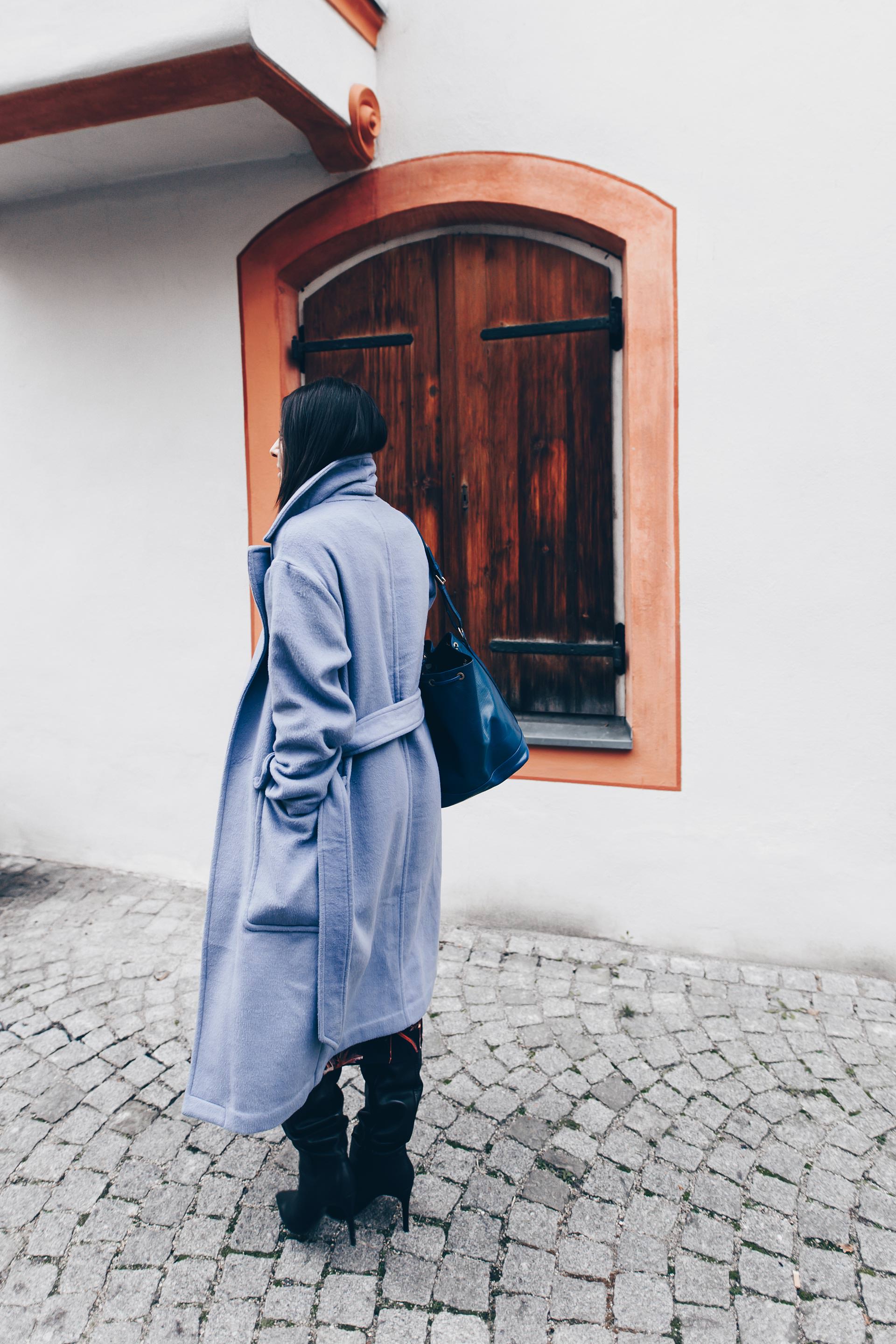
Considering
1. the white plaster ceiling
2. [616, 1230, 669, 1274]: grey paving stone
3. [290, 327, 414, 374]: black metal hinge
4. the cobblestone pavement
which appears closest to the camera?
the cobblestone pavement

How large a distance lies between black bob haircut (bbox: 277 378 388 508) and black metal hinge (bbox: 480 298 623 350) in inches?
77.5

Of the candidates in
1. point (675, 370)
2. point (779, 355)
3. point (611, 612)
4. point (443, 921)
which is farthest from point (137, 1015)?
point (779, 355)

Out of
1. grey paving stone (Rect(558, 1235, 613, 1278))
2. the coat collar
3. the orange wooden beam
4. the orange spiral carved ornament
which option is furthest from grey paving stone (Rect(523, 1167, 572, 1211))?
the orange wooden beam

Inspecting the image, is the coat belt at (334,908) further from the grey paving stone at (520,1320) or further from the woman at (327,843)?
the grey paving stone at (520,1320)

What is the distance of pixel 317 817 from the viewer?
180 centimetres

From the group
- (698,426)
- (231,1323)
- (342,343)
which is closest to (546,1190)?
(231,1323)

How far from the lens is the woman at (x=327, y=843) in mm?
1786

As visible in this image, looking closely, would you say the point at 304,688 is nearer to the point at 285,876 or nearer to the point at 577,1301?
the point at 285,876

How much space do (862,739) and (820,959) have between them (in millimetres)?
844

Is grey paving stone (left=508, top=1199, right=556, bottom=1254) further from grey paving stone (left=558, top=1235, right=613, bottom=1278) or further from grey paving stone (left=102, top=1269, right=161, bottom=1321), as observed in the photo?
grey paving stone (left=102, top=1269, right=161, bottom=1321)

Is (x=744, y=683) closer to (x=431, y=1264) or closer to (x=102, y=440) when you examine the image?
(x=431, y=1264)

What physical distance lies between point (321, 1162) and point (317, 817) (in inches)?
33.4

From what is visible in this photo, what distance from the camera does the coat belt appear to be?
5.89ft

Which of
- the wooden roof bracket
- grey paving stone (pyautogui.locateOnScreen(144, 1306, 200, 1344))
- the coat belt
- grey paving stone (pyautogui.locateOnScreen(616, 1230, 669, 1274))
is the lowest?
grey paving stone (pyautogui.locateOnScreen(144, 1306, 200, 1344))
